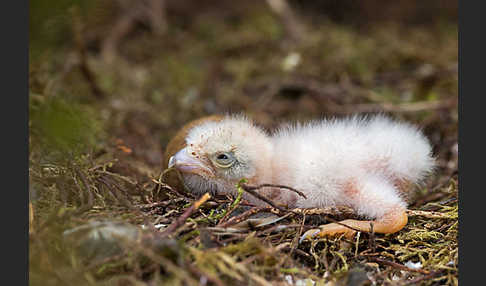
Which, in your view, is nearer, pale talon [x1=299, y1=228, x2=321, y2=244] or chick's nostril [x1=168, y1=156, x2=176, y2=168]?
pale talon [x1=299, y1=228, x2=321, y2=244]

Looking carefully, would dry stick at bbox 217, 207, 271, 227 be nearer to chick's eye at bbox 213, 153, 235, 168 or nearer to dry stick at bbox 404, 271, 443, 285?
chick's eye at bbox 213, 153, 235, 168

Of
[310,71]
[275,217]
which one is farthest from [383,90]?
[275,217]

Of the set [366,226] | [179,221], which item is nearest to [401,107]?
[366,226]

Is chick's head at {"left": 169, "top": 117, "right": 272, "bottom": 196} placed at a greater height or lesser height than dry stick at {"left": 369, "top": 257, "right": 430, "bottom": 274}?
greater

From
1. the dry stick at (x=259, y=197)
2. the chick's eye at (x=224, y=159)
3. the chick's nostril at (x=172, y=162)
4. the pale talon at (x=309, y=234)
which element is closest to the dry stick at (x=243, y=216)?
the dry stick at (x=259, y=197)

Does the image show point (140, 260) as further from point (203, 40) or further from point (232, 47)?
point (203, 40)

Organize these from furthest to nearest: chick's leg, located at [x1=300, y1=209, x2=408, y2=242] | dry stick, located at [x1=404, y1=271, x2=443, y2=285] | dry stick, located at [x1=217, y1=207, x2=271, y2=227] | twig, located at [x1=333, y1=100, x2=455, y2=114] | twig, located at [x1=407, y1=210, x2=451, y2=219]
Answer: twig, located at [x1=333, y1=100, x2=455, y2=114]
twig, located at [x1=407, y1=210, x2=451, y2=219]
chick's leg, located at [x1=300, y1=209, x2=408, y2=242]
dry stick, located at [x1=217, y1=207, x2=271, y2=227]
dry stick, located at [x1=404, y1=271, x2=443, y2=285]

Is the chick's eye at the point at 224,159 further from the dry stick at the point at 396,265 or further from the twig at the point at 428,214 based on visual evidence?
the twig at the point at 428,214

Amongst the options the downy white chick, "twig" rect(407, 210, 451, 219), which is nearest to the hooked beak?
the downy white chick
